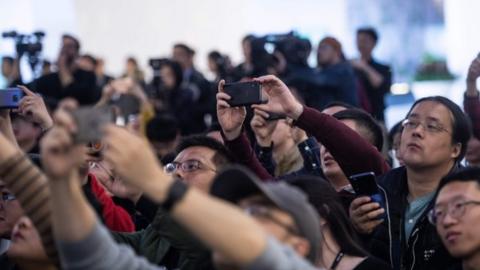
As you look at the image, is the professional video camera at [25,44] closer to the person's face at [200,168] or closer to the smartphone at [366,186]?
the person's face at [200,168]

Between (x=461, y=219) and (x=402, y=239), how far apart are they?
0.81 m

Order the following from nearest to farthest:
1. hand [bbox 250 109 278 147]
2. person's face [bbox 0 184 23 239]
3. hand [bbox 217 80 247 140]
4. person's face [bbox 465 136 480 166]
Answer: person's face [bbox 0 184 23 239] < hand [bbox 217 80 247 140] < hand [bbox 250 109 278 147] < person's face [bbox 465 136 480 166]

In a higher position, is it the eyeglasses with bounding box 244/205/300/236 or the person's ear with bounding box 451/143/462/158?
the eyeglasses with bounding box 244/205/300/236

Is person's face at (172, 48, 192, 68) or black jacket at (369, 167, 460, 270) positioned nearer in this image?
black jacket at (369, 167, 460, 270)

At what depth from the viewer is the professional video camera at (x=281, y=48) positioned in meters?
7.63

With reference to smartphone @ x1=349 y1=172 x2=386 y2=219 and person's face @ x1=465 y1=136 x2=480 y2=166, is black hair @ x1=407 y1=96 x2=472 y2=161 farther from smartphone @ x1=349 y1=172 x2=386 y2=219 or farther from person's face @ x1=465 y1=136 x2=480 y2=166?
person's face @ x1=465 y1=136 x2=480 y2=166

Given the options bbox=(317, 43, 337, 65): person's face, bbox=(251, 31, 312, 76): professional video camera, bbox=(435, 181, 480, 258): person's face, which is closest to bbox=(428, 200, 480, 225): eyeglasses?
bbox=(435, 181, 480, 258): person's face

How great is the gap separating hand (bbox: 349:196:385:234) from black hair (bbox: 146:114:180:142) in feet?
11.8

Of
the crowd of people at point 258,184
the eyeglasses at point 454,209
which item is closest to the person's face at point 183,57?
the crowd of people at point 258,184

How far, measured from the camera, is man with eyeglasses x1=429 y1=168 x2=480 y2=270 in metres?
3.53

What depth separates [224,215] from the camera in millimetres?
2439

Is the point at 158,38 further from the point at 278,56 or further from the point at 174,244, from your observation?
the point at 174,244

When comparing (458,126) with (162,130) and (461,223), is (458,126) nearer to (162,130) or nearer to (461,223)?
(461,223)

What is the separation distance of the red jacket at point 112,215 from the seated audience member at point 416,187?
93 cm
